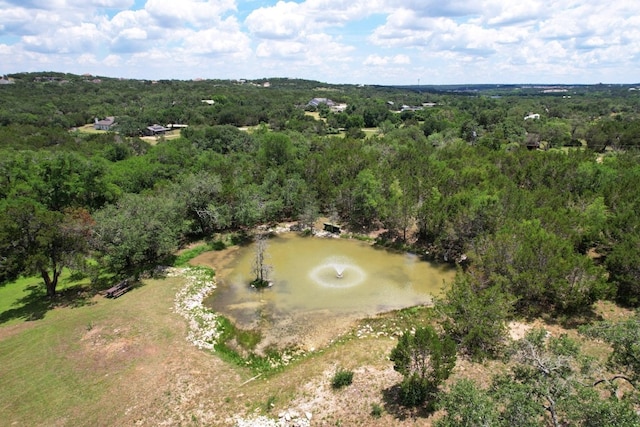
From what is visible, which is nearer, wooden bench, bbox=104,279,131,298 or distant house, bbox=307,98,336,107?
wooden bench, bbox=104,279,131,298

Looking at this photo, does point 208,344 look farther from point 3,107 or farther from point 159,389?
point 3,107

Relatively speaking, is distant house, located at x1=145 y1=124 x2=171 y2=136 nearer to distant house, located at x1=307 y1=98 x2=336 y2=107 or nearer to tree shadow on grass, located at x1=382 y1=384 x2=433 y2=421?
distant house, located at x1=307 y1=98 x2=336 y2=107

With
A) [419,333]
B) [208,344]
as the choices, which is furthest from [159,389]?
[419,333]

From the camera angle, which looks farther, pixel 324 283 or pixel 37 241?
pixel 324 283

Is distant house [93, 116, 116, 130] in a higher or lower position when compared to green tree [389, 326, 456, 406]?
higher

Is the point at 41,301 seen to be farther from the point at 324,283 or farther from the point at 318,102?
the point at 318,102

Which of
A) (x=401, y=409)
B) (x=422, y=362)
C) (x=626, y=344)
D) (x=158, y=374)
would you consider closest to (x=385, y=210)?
(x=422, y=362)

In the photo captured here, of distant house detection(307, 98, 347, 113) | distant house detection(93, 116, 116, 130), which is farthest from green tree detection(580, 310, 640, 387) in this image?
distant house detection(307, 98, 347, 113)
